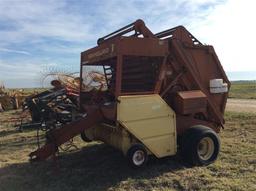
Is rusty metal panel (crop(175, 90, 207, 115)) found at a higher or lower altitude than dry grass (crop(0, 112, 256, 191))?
higher

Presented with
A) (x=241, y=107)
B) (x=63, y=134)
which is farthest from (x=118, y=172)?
(x=241, y=107)

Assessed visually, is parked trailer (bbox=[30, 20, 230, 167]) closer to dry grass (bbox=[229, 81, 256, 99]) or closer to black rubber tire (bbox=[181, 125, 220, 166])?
black rubber tire (bbox=[181, 125, 220, 166])

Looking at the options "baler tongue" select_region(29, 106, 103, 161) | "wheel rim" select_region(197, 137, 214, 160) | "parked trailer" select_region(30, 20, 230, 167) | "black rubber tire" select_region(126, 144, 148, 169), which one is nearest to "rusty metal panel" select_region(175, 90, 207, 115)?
"parked trailer" select_region(30, 20, 230, 167)

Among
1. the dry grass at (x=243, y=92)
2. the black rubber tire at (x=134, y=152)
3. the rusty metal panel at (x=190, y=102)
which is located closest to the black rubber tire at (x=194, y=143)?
the rusty metal panel at (x=190, y=102)

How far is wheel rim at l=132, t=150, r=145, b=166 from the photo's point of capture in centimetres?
638

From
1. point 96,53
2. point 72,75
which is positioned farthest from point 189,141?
point 72,75

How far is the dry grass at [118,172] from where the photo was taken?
5.94 metres

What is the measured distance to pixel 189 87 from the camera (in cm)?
746

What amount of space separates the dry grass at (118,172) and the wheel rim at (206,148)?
9.9 inches

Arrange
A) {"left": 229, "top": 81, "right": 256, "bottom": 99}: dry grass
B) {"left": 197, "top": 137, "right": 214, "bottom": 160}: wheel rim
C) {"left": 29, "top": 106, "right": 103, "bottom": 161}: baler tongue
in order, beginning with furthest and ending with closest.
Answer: {"left": 229, "top": 81, "right": 256, "bottom": 99}: dry grass < {"left": 197, "top": 137, "right": 214, "bottom": 160}: wheel rim < {"left": 29, "top": 106, "right": 103, "bottom": 161}: baler tongue

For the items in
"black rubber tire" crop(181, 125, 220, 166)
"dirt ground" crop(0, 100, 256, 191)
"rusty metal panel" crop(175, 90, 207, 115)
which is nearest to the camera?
"dirt ground" crop(0, 100, 256, 191)

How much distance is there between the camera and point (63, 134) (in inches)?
261

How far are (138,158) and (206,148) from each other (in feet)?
5.22

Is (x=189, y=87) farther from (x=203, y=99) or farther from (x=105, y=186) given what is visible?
(x=105, y=186)
